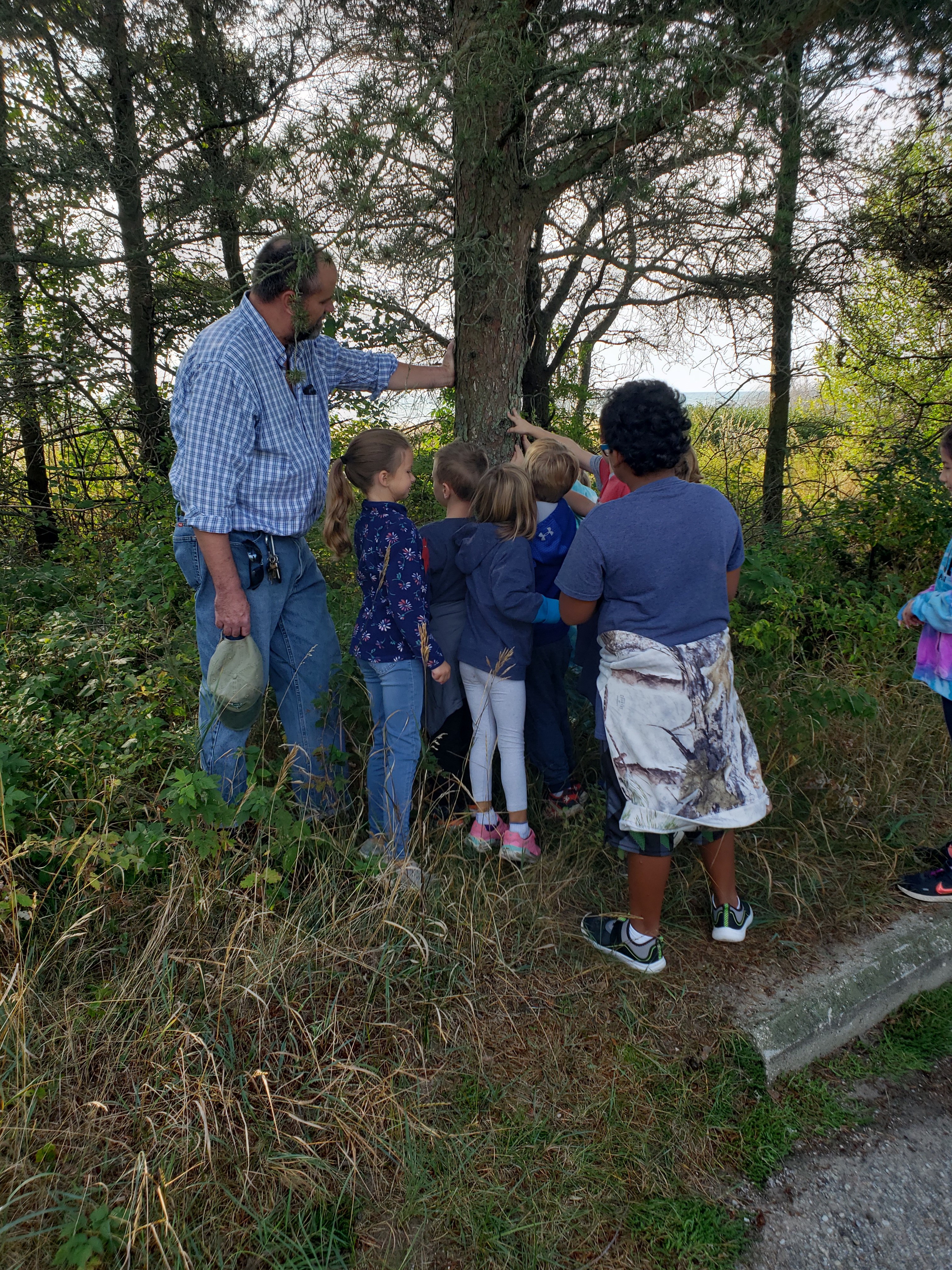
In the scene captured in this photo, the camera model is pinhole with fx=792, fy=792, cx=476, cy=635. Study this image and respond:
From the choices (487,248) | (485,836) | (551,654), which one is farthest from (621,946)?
(487,248)

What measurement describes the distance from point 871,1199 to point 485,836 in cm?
160

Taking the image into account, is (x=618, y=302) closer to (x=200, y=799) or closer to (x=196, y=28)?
(x=196, y=28)

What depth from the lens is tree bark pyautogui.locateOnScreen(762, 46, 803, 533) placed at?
332 centimetres

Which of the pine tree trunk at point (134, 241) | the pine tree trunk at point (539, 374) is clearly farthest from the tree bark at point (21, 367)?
the pine tree trunk at point (539, 374)

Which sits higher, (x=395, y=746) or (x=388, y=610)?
(x=388, y=610)

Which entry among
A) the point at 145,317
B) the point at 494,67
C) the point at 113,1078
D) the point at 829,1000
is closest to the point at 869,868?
the point at 829,1000

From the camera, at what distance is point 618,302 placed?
5566 mm

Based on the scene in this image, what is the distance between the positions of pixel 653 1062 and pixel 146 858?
5.35ft

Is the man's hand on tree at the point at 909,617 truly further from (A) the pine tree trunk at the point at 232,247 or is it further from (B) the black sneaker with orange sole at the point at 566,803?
(A) the pine tree trunk at the point at 232,247

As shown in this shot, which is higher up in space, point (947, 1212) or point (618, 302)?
point (618, 302)

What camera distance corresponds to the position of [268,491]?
270cm

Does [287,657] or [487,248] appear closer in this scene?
[287,657]

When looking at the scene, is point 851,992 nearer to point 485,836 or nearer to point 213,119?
point 485,836

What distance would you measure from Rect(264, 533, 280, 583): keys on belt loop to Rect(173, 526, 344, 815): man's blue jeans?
0.01 m
